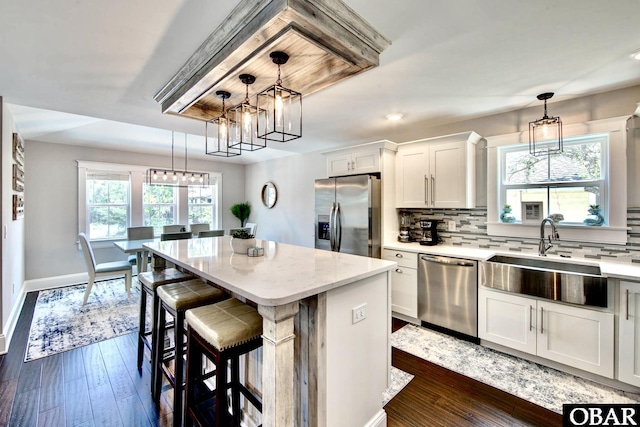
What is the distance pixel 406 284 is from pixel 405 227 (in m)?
0.86

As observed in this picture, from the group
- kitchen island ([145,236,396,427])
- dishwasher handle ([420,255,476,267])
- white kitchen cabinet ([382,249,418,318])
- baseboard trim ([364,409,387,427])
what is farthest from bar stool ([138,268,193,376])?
dishwasher handle ([420,255,476,267])

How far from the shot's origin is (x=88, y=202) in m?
5.03

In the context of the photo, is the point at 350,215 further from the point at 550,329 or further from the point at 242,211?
the point at 242,211

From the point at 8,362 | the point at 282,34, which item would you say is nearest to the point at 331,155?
the point at 282,34

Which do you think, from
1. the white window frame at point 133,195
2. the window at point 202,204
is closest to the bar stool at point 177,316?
the white window frame at point 133,195

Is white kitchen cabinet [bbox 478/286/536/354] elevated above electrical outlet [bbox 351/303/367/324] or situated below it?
below

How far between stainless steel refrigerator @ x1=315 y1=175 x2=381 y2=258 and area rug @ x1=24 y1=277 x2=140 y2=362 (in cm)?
259

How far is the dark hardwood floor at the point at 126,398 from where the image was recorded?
1816mm

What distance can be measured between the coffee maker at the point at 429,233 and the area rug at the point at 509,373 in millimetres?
1057

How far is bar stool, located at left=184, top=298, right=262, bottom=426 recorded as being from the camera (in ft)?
4.54

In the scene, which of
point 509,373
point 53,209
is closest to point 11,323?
point 53,209

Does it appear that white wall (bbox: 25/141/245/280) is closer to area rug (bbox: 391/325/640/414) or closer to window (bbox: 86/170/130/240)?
window (bbox: 86/170/130/240)

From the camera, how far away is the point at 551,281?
2.30 meters

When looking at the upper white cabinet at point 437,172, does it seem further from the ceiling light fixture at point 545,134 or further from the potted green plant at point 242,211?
the potted green plant at point 242,211
